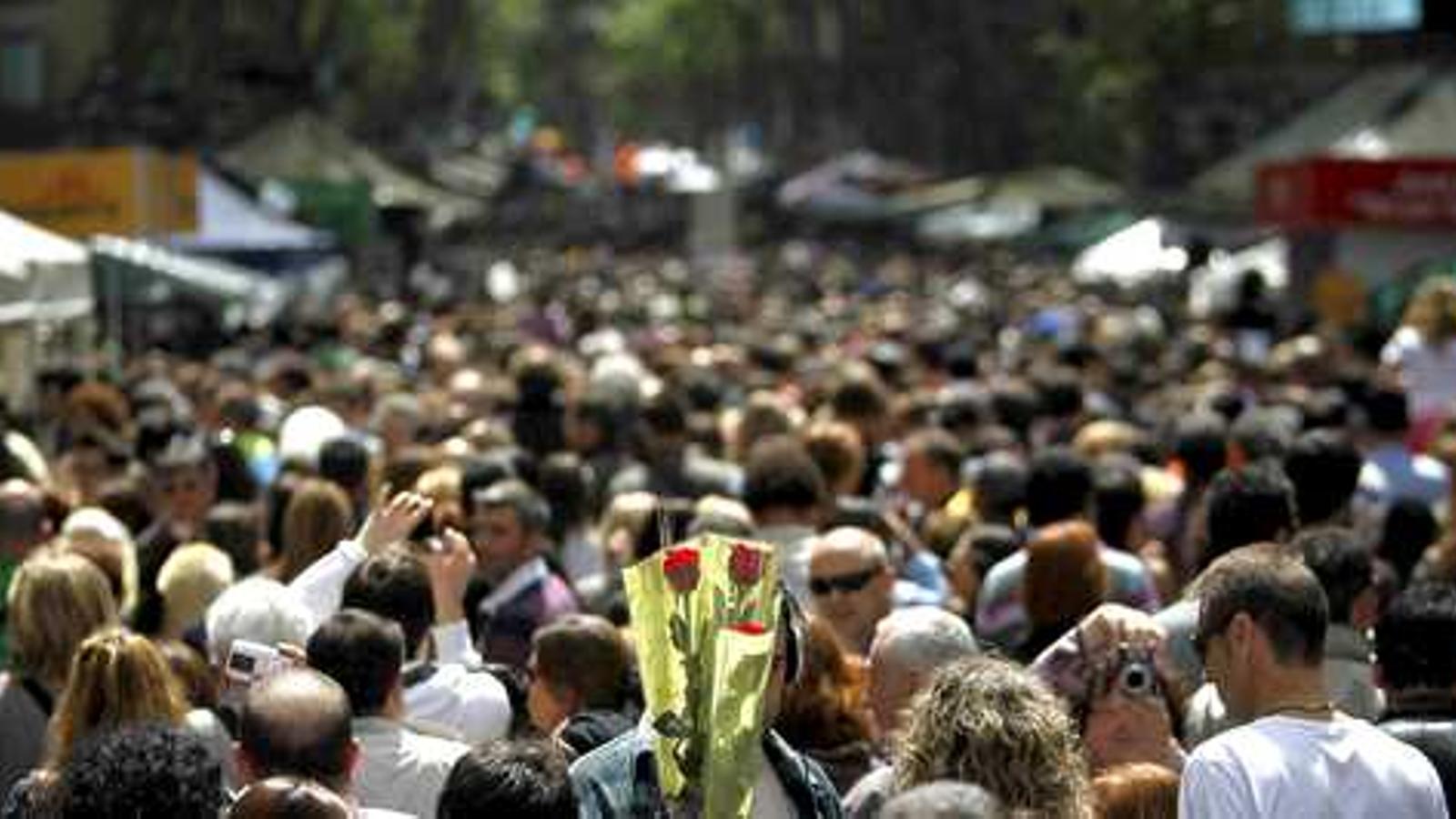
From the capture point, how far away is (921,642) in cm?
760

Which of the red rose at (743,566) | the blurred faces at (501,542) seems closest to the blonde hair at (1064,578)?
the blurred faces at (501,542)

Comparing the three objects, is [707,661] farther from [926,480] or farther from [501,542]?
[926,480]

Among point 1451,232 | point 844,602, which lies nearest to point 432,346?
point 1451,232

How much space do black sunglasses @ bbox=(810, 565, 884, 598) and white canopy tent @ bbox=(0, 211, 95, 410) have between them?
25.2 feet

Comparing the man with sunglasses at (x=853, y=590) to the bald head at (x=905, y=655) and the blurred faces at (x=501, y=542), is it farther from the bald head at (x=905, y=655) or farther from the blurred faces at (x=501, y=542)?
the blurred faces at (x=501, y=542)

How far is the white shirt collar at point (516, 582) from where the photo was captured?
33.5 ft

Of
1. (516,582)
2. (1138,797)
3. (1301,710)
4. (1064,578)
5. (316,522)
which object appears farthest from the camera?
(516,582)

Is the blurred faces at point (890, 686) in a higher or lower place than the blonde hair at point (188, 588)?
higher

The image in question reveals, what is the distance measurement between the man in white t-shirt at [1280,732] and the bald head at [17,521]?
511 cm

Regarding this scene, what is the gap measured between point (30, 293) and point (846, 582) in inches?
327

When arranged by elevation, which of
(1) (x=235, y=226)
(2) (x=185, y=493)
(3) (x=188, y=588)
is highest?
(3) (x=188, y=588)

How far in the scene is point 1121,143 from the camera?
201 ft

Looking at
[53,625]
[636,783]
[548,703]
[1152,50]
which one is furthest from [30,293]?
[1152,50]

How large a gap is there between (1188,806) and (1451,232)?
23.8 m
